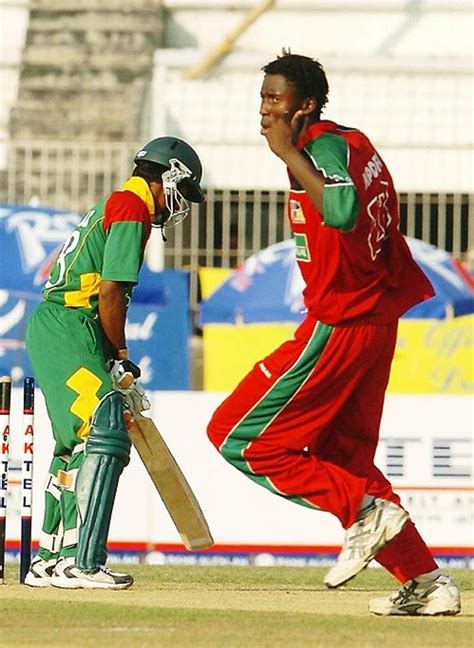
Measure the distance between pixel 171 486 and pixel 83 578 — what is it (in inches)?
26.9

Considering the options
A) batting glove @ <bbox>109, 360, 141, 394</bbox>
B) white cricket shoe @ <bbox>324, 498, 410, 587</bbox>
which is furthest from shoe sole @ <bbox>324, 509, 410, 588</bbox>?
batting glove @ <bbox>109, 360, 141, 394</bbox>

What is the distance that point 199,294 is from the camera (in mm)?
20984

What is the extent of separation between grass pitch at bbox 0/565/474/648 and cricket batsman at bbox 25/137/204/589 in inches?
9.4

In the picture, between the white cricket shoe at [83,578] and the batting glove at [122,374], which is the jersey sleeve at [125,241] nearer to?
the batting glove at [122,374]

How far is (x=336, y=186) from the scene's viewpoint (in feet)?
25.3

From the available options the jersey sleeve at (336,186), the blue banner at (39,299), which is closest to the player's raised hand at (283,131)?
the jersey sleeve at (336,186)

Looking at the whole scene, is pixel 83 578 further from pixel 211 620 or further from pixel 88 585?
pixel 211 620

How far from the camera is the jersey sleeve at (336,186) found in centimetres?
767

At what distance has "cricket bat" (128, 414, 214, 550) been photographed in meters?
9.50

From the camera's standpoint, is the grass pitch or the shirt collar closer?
the grass pitch

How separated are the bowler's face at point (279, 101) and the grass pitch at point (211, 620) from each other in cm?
197


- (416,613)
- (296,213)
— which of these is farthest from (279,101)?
(416,613)

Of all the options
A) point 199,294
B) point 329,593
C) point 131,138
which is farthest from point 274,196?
point 329,593

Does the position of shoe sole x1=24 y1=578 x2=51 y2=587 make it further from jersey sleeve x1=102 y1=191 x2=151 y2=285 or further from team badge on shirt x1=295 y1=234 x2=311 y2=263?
team badge on shirt x1=295 y1=234 x2=311 y2=263
